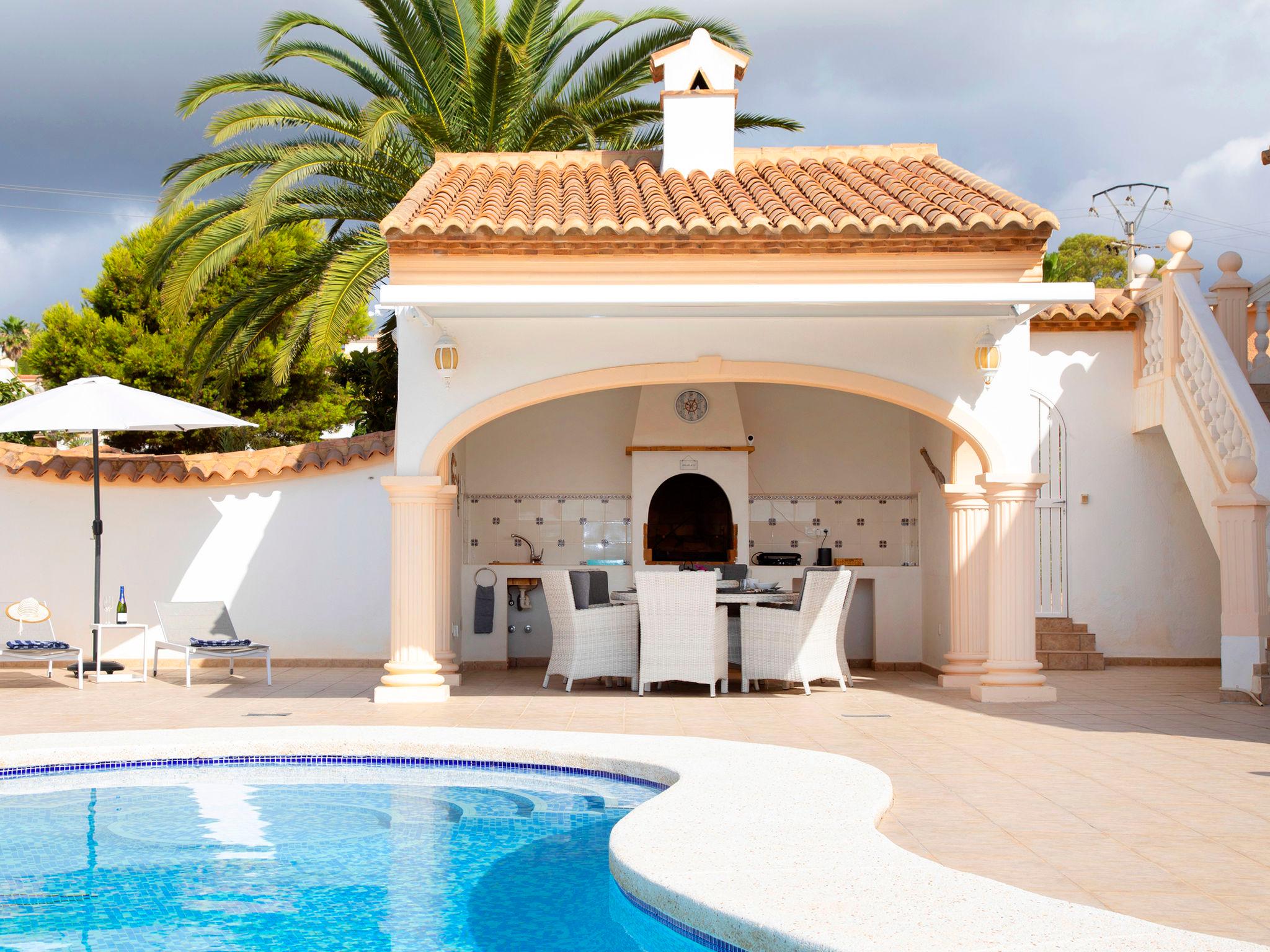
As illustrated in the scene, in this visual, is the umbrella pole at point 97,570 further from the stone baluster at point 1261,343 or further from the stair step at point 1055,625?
the stone baluster at point 1261,343

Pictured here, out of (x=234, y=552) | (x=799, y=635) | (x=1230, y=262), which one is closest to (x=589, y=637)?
(x=799, y=635)

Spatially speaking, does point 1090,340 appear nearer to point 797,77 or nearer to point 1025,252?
point 1025,252

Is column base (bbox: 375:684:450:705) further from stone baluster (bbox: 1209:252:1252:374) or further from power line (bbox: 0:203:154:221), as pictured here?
power line (bbox: 0:203:154:221)

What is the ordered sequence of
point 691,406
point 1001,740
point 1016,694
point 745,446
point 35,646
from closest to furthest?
1. point 1001,740
2. point 1016,694
3. point 35,646
4. point 745,446
5. point 691,406

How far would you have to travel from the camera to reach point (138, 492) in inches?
485

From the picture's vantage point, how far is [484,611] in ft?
40.5

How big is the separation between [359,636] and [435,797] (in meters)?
6.29

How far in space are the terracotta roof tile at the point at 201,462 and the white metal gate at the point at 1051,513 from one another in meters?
7.17

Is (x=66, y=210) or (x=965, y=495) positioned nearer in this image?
(x=965, y=495)

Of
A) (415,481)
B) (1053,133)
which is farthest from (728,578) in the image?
(1053,133)

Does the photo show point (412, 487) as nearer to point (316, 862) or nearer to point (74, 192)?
point (316, 862)

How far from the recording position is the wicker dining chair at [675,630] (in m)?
9.50

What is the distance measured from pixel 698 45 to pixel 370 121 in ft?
11.4

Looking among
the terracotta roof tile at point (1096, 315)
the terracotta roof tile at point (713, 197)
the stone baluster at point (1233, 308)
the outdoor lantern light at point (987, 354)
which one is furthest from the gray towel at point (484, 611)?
the stone baluster at point (1233, 308)
